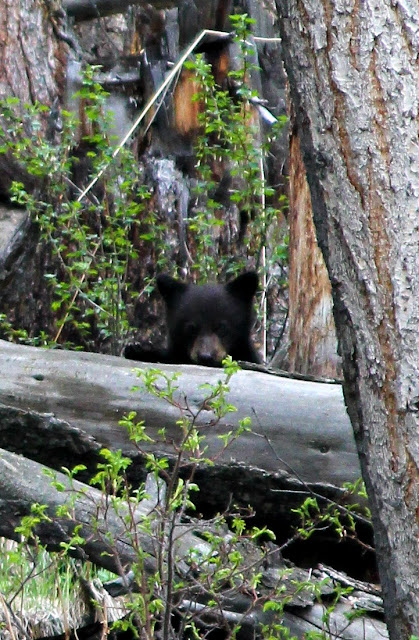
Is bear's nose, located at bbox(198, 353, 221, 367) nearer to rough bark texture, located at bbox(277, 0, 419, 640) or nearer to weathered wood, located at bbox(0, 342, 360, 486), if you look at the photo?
weathered wood, located at bbox(0, 342, 360, 486)

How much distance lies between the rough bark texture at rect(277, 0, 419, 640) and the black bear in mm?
4014

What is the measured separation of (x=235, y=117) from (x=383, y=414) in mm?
4190

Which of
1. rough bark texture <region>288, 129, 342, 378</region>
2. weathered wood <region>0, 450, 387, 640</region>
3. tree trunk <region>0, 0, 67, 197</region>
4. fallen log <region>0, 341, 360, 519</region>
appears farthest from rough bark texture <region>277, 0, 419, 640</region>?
tree trunk <region>0, 0, 67, 197</region>

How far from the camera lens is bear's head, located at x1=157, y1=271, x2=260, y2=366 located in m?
6.48

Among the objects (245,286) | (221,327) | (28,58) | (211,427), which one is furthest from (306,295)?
(28,58)

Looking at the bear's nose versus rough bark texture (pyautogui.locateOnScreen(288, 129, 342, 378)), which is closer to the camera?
rough bark texture (pyautogui.locateOnScreen(288, 129, 342, 378))

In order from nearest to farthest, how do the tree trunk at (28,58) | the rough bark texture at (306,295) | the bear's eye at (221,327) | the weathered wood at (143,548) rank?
the weathered wood at (143,548), the rough bark texture at (306,295), the bear's eye at (221,327), the tree trunk at (28,58)

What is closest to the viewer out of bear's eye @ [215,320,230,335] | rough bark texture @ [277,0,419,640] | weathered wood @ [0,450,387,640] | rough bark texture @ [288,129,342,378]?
rough bark texture @ [277,0,419,640]

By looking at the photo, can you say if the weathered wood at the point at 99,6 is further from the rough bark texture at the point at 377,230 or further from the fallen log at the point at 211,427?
the rough bark texture at the point at 377,230

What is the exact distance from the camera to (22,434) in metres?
4.08

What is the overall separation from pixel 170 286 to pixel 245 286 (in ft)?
1.61

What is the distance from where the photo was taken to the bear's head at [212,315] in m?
6.48

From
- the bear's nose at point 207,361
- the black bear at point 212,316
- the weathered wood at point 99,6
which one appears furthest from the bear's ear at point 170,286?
the weathered wood at point 99,6

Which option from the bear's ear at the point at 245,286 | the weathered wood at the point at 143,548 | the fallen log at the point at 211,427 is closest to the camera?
the weathered wood at the point at 143,548
